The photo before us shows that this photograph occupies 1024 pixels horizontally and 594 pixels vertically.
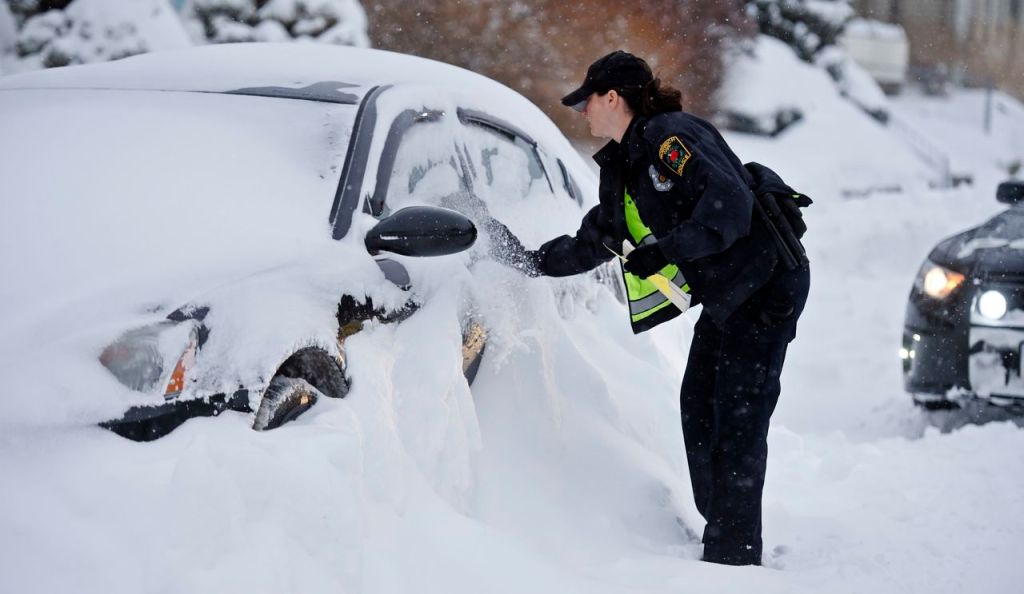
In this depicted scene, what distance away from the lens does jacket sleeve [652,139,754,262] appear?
3.16 meters

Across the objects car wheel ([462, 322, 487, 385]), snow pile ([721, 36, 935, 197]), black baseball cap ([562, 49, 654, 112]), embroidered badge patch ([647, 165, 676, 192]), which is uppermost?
black baseball cap ([562, 49, 654, 112])

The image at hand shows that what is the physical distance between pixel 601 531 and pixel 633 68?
141 centimetres

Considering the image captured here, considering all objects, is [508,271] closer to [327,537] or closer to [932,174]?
[327,537]

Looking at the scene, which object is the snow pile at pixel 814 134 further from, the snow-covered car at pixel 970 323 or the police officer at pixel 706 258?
the police officer at pixel 706 258

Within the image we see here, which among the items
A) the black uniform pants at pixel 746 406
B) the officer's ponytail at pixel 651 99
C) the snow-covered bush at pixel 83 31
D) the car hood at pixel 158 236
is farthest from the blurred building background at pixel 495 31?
the car hood at pixel 158 236

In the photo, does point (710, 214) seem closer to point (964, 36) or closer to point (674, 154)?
point (674, 154)

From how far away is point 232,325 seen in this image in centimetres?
257

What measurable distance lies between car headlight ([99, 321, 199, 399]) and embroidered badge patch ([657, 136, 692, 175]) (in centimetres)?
A: 147

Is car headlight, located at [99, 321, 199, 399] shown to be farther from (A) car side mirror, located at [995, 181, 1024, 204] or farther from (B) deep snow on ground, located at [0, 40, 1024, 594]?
(A) car side mirror, located at [995, 181, 1024, 204]

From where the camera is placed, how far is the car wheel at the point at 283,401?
265 cm

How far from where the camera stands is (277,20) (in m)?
14.6

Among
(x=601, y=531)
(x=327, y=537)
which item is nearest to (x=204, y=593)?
(x=327, y=537)

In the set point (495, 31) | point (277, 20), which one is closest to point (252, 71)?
point (277, 20)

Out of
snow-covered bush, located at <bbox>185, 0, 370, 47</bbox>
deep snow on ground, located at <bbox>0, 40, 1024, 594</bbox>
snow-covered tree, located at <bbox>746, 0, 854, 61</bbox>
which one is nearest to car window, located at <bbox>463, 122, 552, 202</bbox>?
deep snow on ground, located at <bbox>0, 40, 1024, 594</bbox>
